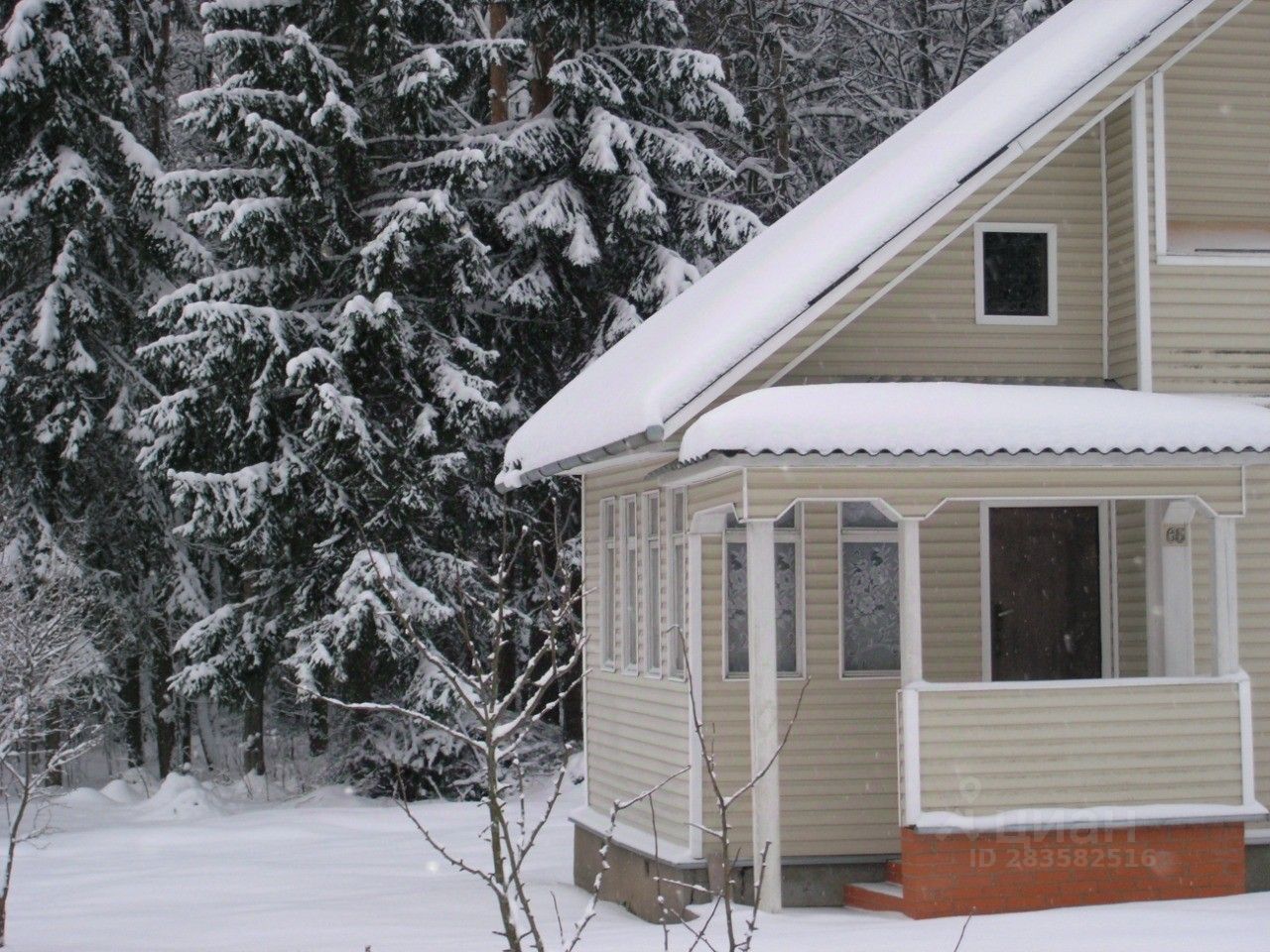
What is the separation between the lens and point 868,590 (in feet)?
42.1

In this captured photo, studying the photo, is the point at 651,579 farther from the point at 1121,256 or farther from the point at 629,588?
the point at 1121,256

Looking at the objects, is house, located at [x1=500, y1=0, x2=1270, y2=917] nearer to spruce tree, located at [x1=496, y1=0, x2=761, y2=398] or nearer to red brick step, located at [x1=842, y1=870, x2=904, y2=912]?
red brick step, located at [x1=842, y1=870, x2=904, y2=912]

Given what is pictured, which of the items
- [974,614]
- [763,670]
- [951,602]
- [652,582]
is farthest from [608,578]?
[763,670]

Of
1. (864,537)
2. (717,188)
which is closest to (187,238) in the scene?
(717,188)

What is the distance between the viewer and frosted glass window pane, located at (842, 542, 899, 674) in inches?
501

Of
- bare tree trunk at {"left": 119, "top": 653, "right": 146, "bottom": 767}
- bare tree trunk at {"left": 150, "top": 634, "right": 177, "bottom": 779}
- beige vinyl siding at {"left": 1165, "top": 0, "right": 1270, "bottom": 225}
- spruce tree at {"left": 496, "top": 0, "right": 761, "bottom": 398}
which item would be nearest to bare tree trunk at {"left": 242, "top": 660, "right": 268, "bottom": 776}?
bare tree trunk at {"left": 119, "top": 653, "right": 146, "bottom": 767}

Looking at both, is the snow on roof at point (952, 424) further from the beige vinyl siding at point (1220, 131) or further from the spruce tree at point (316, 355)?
the spruce tree at point (316, 355)

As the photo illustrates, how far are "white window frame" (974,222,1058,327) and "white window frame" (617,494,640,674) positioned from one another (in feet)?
10.8

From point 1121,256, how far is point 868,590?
315 cm

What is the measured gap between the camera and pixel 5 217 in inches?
947

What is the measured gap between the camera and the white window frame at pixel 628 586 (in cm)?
1433

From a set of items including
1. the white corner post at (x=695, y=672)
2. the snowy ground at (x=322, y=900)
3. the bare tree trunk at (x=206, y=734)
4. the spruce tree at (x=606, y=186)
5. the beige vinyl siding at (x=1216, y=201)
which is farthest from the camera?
the bare tree trunk at (x=206, y=734)

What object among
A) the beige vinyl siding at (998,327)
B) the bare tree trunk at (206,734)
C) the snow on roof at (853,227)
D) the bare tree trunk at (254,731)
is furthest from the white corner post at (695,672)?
the bare tree trunk at (206,734)

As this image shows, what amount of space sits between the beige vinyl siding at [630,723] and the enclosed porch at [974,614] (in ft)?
2.10
